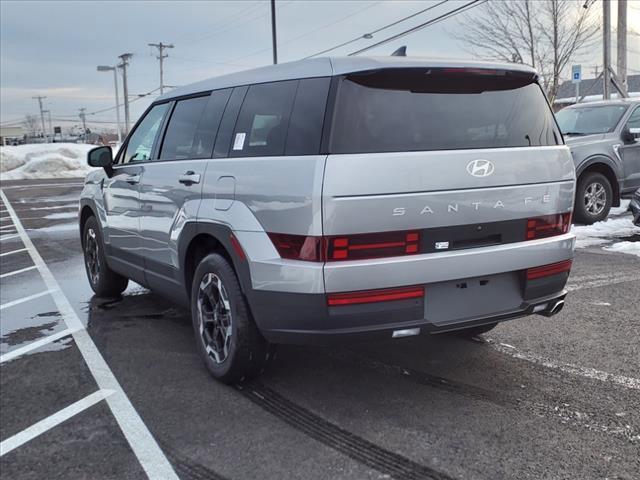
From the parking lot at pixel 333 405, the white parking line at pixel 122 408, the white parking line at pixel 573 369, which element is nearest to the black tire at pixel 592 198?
the parking lot at pixel 333 405

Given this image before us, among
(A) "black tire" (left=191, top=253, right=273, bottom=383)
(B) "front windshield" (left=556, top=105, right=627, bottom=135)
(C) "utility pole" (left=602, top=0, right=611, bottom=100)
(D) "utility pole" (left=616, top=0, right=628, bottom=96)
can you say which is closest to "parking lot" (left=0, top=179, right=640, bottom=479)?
(A) "black tire" (left=191, top=253, right=273, bottom=383)

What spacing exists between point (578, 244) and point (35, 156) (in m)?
37.2

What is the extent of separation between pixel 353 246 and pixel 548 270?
1353 mm

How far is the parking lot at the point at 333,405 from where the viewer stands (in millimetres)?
2980

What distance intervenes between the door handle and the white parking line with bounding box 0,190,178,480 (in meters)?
1.39

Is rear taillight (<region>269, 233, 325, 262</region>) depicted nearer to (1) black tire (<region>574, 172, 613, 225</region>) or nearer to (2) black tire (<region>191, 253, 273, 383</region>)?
(2) black tire (<region>191, 253, 273, 383</region>)

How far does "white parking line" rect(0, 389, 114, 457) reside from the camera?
332 centimetres

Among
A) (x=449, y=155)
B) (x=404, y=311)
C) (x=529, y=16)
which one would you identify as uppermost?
(x=529, y=16)

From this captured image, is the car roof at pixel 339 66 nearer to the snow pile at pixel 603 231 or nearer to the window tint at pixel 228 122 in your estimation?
the window tint at pixel 228 122

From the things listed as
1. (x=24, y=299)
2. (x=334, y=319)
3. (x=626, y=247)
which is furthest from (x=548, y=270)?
(x=24, y=299)

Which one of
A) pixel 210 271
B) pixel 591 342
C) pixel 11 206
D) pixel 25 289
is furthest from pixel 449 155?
pixel 11 206

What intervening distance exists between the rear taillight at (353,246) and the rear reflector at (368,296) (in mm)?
177

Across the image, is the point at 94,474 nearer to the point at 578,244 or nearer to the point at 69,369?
the point at 69,369

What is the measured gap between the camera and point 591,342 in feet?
15.0
